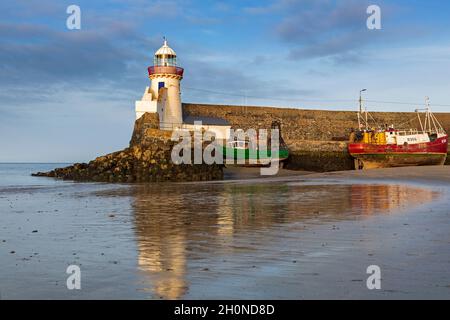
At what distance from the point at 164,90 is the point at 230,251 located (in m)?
34.2

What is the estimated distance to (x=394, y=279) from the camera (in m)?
4.49

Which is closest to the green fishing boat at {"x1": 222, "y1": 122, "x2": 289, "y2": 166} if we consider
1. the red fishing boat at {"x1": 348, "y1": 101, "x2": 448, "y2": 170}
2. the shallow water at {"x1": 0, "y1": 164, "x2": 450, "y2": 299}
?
Result: the red fishing boat at {"x1": 348, "y1": 101, "x2": 448, "y2": 170}

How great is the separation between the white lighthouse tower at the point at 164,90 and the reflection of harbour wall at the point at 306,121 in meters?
4.76

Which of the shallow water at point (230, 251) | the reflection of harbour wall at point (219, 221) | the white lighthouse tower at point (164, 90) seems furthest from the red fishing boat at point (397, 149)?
the shallow water at point (230, 251)

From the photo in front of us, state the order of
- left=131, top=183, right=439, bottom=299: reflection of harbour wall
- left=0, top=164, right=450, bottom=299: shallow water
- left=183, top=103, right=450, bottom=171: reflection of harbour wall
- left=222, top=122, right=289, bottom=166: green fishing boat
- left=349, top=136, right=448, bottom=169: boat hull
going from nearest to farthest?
left=0, top=164, right=450, bottom=299: shallow water, left=131, top=183, right=439, bottom=299: reflection of harbour wall, left=349, top=136, right=448, bottom=169: boat hull, left=222, top=122, right=289, bottom=166: green fishing boat, left=183, top=103, right=450, bottom=171: reflection of harbour wall

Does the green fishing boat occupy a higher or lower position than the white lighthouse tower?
lower

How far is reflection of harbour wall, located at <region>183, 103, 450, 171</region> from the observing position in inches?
1700

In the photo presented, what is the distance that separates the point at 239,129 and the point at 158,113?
8.68 metres

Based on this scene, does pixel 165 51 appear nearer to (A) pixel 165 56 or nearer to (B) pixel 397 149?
(A) pixel 165 56

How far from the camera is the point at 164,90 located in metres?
39.2

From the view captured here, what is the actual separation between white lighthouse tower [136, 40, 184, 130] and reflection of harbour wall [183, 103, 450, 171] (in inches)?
187

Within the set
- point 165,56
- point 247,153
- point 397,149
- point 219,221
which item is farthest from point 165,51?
point 219,221

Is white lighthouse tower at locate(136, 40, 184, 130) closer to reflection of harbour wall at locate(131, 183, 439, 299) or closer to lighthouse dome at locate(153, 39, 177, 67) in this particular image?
lighthouse dome at locate(153, 39, 177, 67)

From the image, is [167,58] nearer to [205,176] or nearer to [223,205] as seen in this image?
[205,176]
